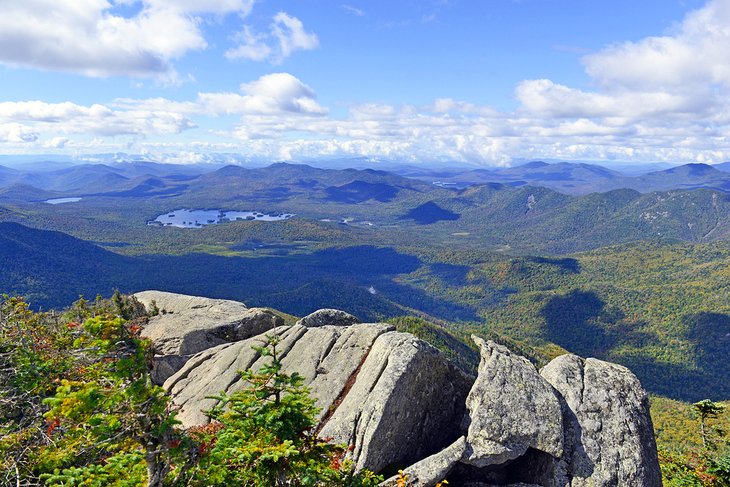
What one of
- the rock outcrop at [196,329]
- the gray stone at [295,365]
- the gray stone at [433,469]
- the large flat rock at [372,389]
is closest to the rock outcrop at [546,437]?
the gray stone at [433,469]

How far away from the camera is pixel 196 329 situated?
1969 inches

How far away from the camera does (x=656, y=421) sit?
128 metres

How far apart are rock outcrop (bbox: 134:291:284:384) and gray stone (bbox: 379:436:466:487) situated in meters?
31.2

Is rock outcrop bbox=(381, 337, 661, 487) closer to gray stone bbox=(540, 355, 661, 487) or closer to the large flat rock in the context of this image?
gray stone bbox=(540, 355, 661, 487)

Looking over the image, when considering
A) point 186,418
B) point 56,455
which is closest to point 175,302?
point 186,418

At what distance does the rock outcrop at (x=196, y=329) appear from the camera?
151 feet

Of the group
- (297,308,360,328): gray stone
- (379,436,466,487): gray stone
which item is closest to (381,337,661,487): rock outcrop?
(379,436,466,487): gray stone

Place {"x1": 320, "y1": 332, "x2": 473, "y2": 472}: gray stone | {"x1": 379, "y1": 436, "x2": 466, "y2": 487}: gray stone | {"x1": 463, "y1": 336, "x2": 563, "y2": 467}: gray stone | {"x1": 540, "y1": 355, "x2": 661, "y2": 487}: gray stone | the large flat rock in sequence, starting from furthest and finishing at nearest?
the large flat rock, {"x1": 320, "y1": 332, "x2": 473, "y2": 472}: gray stone, {"x1": 463, "y1": 336, "x2": 563, "y2": 467}: gray stone, {"x1": 540, "y1": 355, "x2": 661, "y2": 487}: gray stone, {"x1": 379, "y1": 436, "x2": 466, "y2": 487}: gray stone

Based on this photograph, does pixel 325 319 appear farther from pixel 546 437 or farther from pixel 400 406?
pixel 546 437

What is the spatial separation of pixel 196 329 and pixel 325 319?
16.1 m

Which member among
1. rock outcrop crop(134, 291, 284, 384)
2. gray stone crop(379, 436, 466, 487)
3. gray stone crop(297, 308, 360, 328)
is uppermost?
gray stone crop(297, 308, 360, 328)

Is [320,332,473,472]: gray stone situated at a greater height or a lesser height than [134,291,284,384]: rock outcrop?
greater

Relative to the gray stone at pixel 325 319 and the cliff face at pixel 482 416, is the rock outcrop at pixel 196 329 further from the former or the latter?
the cliff face at pixel 482 416

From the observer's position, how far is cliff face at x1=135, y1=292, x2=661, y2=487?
2450 cm
